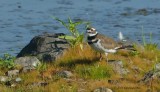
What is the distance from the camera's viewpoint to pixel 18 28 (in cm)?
1983

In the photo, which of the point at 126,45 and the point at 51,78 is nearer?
the point at 51,78

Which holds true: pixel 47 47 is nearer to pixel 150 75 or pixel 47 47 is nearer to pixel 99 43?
pixel 99 43

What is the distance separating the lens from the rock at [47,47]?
12602mm

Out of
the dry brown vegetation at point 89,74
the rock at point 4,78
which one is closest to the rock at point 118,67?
the dry brown vegetation at point 89,74

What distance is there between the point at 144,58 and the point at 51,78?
217 cm

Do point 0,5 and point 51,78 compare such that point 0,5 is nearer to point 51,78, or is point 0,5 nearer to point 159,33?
point 159,33

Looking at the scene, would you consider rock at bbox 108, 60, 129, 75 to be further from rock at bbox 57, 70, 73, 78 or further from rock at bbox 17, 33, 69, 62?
rock at bbox 17, 33, 69, 62

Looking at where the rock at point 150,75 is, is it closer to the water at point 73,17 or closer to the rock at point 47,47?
the rock at point 47,47

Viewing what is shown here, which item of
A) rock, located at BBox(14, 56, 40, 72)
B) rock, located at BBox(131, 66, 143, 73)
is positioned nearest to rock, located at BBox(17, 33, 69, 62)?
rock, located at BBox(14, 56, 40, 72)

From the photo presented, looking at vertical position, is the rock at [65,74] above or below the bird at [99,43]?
below

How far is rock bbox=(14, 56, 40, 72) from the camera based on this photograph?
12125 millimetres

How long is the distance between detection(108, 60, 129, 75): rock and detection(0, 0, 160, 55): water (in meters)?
5.48

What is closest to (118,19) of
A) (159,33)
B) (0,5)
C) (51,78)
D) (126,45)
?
(159,33)

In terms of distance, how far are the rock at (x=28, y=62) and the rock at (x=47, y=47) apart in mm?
318
